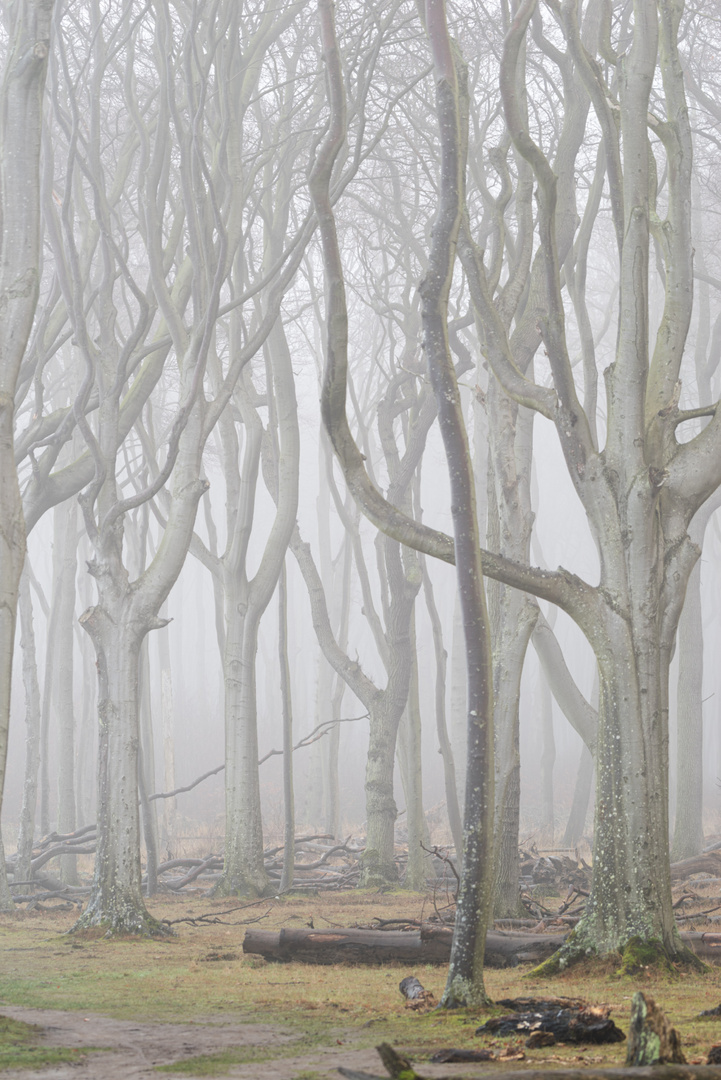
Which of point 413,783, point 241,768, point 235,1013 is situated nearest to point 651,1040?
point 235,1013

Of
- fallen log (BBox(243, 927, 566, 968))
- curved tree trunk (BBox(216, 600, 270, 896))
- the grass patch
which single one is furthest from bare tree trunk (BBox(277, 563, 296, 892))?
the grass patch

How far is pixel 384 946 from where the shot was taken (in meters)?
6.07

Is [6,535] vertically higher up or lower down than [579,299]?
lower down

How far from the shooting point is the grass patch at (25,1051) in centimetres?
309

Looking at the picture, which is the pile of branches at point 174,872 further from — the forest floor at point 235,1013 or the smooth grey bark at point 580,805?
the smooth grey bark at point 580,805

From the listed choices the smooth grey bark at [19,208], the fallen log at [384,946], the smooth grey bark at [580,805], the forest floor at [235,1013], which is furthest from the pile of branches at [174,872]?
the smooth grey bark at [19,208]

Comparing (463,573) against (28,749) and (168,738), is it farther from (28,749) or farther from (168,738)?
(168,738)

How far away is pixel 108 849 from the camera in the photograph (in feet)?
25.3

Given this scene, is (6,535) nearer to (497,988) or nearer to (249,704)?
(497,988)

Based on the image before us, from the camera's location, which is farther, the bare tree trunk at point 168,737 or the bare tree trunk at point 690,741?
the bare tree trunk at point 168,737

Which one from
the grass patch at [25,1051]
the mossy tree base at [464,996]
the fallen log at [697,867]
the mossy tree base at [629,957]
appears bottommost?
the fallen log at [697,867]

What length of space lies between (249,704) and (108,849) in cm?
314

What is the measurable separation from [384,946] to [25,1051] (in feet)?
10.5

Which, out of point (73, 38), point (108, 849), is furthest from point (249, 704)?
point (73, 38)
